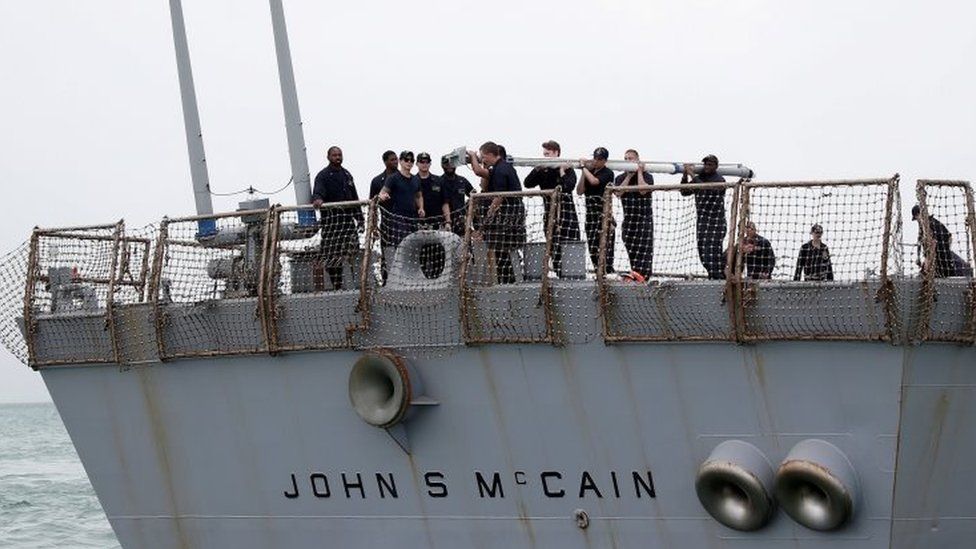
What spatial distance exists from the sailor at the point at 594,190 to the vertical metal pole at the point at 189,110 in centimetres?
455

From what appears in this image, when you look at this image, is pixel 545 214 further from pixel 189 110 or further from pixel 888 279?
pixel 189 110

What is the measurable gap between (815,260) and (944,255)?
1.06 metres

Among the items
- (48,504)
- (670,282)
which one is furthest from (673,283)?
(48,504)

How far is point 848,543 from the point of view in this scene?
14359 mm

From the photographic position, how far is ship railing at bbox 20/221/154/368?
17875mm

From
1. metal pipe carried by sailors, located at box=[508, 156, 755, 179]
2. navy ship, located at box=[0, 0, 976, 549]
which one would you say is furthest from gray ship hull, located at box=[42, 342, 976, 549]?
metal pipe carried by sailors, located at box=[508, 156, 755, 179]

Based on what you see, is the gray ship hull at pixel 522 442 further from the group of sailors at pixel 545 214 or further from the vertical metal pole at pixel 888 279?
the group of sailors at pixel 545 214

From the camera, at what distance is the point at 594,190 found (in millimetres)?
16797

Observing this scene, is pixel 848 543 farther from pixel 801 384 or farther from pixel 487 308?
pixel 487 308

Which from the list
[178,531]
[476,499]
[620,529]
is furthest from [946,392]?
[178,531]

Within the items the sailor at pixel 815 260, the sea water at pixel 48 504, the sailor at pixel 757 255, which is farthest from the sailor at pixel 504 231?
the sea water at pixel 48 504

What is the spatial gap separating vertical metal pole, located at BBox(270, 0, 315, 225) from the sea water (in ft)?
34.7

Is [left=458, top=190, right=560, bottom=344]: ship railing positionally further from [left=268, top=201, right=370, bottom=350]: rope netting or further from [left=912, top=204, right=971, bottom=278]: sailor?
[left=912, top=204, right=971, bottom=278]: sailor

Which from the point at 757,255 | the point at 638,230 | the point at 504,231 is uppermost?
the point at 504,231
